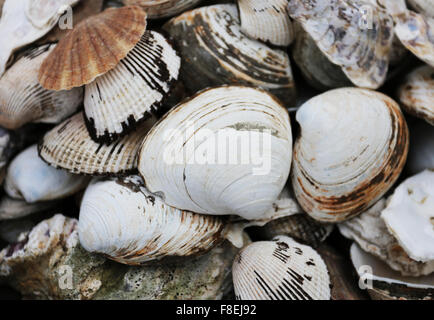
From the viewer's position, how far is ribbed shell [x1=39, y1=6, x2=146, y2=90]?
96cm

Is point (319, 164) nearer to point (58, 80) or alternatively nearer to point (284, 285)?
point (284, 285)

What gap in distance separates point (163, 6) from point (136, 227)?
0.60m

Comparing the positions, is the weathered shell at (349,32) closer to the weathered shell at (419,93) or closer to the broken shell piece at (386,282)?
the weathered shell at (419,93)

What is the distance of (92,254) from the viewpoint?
42.8 inches

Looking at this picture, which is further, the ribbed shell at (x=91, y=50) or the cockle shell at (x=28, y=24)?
the cockle shell at (x=28, y=24)

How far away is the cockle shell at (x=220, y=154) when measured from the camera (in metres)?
0.96

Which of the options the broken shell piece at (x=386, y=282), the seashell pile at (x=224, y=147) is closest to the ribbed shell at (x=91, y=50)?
the seashell pile at (x=224, y=147)

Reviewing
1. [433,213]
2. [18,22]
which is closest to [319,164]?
[433,213]

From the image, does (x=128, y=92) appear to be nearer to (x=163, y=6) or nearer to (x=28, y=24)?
(x=163, y=6)

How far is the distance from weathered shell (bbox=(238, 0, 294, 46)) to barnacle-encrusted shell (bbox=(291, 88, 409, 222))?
22 cm

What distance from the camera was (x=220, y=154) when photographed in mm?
953

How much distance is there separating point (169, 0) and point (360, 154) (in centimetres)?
64

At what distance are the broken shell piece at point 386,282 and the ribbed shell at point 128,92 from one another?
2.19 feet
